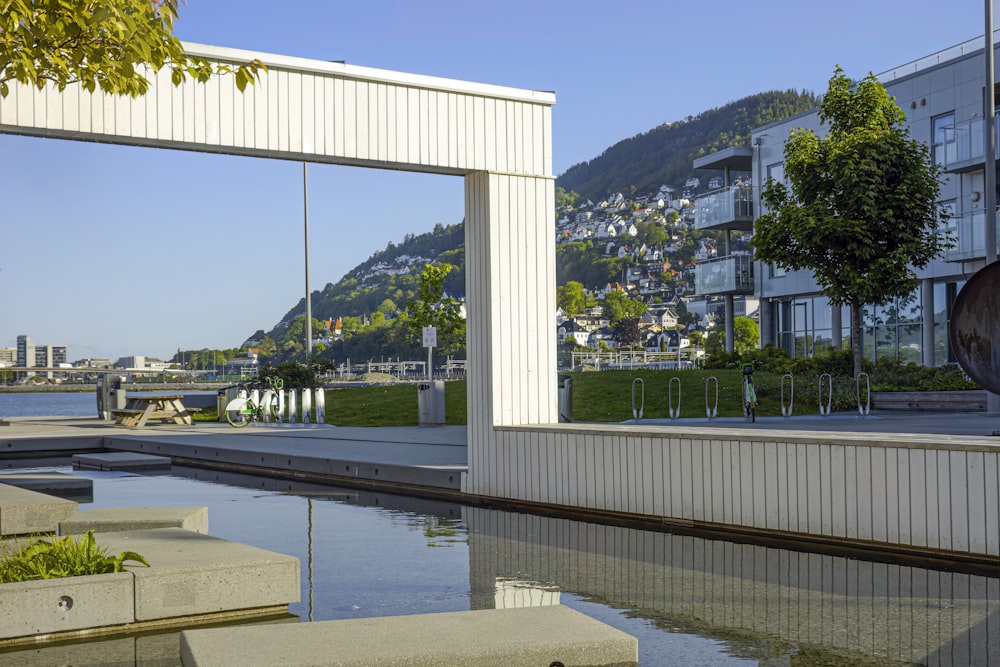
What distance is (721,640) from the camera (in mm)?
6383

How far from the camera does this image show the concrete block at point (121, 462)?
63.8 feet

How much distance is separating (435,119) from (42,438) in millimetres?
15484

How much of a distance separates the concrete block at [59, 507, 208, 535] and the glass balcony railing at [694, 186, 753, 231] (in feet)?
147

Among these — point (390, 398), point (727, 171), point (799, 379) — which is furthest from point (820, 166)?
point (727, 171)

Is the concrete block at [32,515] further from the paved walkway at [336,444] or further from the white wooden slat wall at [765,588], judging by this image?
the paved walkway at [336,444]

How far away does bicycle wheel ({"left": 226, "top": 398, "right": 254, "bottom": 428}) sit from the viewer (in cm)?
3086

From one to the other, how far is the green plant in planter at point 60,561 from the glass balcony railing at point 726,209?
47.2 meters

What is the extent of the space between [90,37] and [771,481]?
6947 mm

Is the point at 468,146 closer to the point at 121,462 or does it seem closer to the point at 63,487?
the point at 63,487

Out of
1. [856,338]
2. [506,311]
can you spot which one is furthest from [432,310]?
[506,311]

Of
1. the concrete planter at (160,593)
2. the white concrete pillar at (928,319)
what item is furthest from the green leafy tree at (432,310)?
the concrete planter at (160,593)

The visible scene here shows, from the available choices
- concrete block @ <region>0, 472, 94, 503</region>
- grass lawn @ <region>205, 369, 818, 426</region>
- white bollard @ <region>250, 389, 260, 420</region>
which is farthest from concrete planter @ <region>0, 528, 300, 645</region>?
white bollard @ <region>250, 389, 260, 420</region>

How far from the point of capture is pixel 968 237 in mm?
37781

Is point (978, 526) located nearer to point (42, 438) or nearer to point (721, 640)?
point (721, 640)
